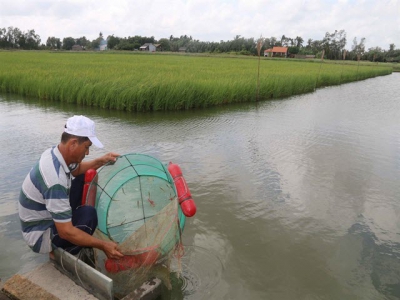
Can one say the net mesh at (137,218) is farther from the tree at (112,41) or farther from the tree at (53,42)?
the tree at (53,42)

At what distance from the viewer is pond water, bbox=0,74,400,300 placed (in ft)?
8.31

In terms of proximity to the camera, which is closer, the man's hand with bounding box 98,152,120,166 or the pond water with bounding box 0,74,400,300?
the man's hand with bounding box 98,152,120,166

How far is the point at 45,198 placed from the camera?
6.04ft

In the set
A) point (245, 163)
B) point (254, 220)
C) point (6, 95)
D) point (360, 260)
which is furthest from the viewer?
point (6, 95)

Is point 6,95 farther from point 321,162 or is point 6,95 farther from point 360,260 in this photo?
point 360,260

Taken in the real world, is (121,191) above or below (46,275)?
above

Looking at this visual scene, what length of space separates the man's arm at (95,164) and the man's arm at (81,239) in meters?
0.60

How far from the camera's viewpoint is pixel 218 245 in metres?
2.88

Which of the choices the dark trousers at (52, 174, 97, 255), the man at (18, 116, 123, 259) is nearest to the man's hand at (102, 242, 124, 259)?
the man at (18, 116, 123, 259)

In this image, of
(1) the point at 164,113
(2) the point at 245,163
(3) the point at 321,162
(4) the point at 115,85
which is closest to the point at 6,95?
(4) the point at 115,85

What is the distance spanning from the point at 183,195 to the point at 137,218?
1.10ft

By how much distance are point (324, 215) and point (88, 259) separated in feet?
7.72

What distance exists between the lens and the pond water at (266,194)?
253cm

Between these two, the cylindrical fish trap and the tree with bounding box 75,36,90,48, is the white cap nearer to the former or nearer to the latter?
the cylindrical fish trap
